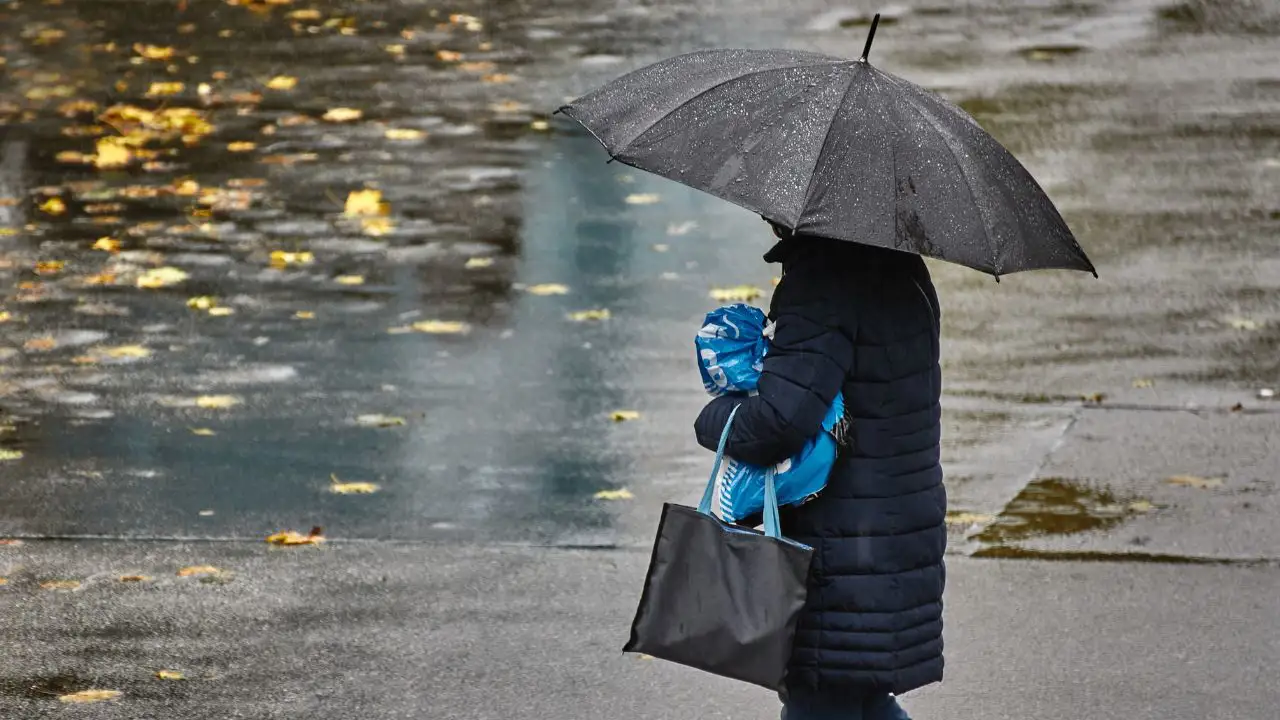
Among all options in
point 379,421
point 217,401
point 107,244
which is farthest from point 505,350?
point 107,244

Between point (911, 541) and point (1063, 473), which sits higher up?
point (911, 541)

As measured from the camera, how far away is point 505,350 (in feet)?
26.3

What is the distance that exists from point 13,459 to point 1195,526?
4.35 meters

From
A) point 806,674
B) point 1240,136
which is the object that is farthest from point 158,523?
point 1240,136

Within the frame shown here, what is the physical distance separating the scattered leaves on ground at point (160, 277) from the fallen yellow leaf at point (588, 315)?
2.03 m

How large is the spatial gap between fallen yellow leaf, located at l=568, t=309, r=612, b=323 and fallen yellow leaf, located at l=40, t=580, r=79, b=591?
318 cm

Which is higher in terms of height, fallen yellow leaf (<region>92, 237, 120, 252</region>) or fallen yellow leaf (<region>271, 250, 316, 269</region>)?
fallen yellow leaf (<region>92, 237, 120, 252</region>)

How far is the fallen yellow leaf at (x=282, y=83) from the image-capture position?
1255cm

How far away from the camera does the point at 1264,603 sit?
18.3ft

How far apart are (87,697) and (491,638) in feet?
3.83

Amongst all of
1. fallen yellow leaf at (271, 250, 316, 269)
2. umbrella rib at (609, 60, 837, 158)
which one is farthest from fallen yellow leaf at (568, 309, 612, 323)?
umbrella rib at (609, 60, 837, 158)

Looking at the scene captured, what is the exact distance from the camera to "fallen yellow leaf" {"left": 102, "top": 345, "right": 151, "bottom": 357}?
795 cm

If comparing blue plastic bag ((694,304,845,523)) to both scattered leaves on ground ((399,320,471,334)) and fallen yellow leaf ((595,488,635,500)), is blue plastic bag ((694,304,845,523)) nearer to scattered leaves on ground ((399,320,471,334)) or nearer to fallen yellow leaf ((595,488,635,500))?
fallen yellow leaf ((595,488,635,500))

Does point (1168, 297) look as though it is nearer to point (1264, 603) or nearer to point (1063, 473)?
point (1063, 473)
